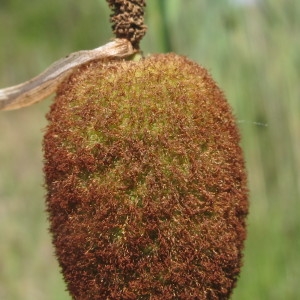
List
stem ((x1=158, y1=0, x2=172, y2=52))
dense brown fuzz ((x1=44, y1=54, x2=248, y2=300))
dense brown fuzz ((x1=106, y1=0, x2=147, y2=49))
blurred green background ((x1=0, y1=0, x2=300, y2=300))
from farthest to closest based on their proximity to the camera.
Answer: blurred green background ((x1=0, y1=0, x2=300, y2=300)), stem ((x1=158, y1=0, x2=172, y2=52)), dense brown fuzz ((x1=106, y1=0, x2=147, y2=49)), dense brown fuzz ((x1=44, y1=54, x2=248, y2=300))

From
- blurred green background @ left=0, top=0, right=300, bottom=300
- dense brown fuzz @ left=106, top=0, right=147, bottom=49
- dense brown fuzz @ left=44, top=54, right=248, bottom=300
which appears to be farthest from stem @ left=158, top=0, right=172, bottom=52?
dense brown fuzz @ left=44, top=54, right=248, bottom=300

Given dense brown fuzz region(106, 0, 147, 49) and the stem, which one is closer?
dense brown fuzz region(106, 0, 147, 49)

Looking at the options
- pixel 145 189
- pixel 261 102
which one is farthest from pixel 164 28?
pixel 261 102

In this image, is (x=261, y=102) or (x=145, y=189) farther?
(x=261, y=102)

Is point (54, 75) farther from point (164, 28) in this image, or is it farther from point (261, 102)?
point (261, 102)

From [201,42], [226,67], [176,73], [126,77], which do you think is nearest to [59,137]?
[126,77]

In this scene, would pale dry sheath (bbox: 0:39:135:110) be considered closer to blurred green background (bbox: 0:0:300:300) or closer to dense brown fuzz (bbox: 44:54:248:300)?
dense brown fuzz (bbox: 44:54:248:300)

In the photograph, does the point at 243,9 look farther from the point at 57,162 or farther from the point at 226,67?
the point at 57,162
